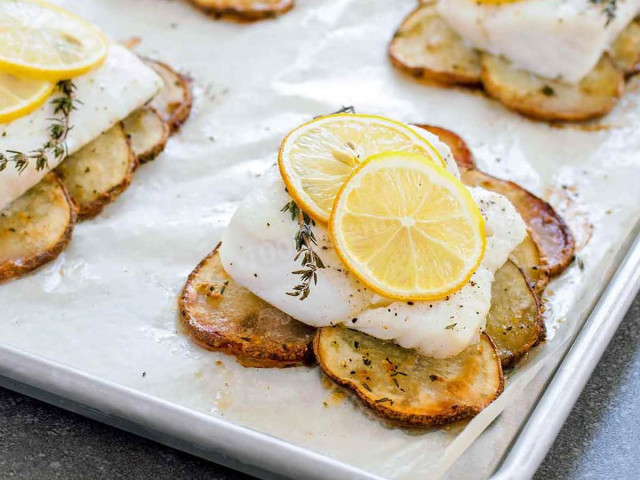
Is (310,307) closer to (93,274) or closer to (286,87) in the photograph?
(93,274)

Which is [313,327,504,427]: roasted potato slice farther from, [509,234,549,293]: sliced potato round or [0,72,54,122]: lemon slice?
[0,72,54,122]: lemon slice

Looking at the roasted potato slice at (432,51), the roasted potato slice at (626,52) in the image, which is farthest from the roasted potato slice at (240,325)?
the roasted potato slice at (626,52)

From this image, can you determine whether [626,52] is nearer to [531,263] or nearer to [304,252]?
[531,263]

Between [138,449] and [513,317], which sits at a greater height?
[513,317]

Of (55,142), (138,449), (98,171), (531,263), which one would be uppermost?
(531,263)

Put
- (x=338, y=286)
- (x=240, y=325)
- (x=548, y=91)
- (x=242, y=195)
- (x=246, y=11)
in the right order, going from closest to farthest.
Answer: (x=338, y=286) < (x=240, y=325) < (x=242, y=195) < (x=548, y=91) < (x=246, y=11)

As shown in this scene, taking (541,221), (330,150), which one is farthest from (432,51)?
(330,150)
